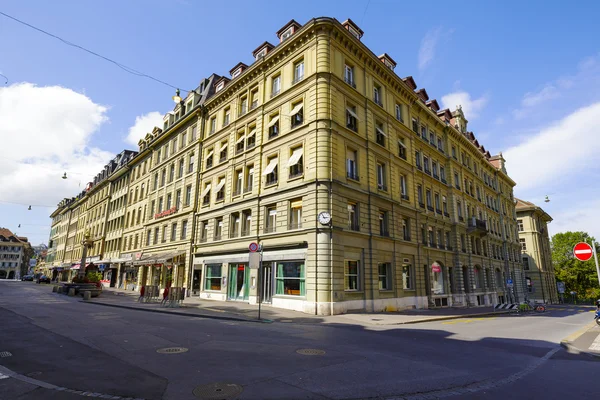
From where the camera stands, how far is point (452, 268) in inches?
1300

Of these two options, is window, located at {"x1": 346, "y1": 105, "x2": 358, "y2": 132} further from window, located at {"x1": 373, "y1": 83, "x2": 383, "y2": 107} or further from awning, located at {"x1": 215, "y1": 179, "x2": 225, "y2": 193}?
awning, located at {"x1": 215, "y1": 179, "x2": 225, "y2": 193}

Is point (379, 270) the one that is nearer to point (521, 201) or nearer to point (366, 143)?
point (366, 143)

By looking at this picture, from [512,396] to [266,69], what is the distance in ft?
82.0

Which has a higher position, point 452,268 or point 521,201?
point 521,201

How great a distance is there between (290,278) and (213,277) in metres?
8.91

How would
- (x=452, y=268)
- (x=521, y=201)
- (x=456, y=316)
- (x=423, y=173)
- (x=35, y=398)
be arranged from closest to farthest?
(x=35, y=398) → (x=456, y=316) → (x=423, y=173) → (x=452, y=268) → (x=521, y=201)

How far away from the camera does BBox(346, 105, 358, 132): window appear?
2238 centimetres

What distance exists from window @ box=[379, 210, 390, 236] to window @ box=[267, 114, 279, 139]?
948cm

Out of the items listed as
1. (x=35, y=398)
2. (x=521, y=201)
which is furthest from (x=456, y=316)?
(x=521, y=201)

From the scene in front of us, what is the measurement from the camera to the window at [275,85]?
24797 mm

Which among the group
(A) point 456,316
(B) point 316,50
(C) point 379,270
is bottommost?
(A) point 456,316

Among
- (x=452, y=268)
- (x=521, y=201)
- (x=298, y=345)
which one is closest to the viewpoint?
(x=298, y=345)

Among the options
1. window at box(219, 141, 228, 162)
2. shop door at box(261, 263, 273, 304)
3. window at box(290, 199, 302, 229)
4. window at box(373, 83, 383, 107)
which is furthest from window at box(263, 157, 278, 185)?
window at box(373, 83, 383, 107)

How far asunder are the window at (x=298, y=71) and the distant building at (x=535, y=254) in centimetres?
5379
